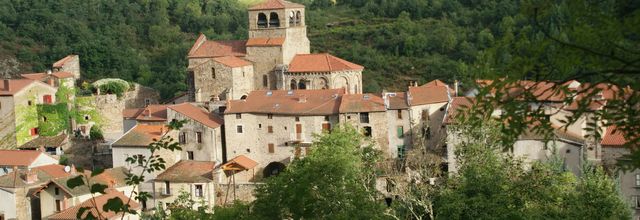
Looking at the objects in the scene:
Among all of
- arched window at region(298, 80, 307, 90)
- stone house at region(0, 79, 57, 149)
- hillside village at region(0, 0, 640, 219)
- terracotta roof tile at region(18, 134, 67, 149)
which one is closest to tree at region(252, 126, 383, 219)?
hillside village at region(0, 0, 640, 219)

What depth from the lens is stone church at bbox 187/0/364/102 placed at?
42469 millimetres

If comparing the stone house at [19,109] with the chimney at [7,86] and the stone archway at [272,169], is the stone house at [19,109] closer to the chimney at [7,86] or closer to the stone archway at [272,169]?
the chimney at [7,86]

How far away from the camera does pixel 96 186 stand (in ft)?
31.7

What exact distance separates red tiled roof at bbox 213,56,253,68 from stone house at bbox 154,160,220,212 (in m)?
6.14

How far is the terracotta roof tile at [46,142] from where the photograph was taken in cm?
4256

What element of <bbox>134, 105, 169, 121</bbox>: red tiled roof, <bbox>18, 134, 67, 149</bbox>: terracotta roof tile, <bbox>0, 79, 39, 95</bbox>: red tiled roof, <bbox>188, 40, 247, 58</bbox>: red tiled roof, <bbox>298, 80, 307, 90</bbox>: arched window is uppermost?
<bbox>188, 40, 247, 58</bbox>: red tiled roof

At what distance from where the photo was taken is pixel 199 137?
126 ft

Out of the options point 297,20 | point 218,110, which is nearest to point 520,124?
point 218,110

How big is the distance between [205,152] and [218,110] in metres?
2.61

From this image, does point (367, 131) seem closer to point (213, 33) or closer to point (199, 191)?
point (199, 191)

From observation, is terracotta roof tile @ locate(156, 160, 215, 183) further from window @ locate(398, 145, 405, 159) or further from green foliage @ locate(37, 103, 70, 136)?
green foliage @ locate(37, 103, 70, 136)

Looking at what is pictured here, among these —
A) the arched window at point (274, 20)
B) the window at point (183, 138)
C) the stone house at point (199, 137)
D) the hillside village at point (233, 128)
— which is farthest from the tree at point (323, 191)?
the arched window at point (274, 20)

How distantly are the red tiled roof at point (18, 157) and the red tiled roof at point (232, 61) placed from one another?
28.6 feet

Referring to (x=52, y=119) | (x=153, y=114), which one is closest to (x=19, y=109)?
(x=52, y=119)
